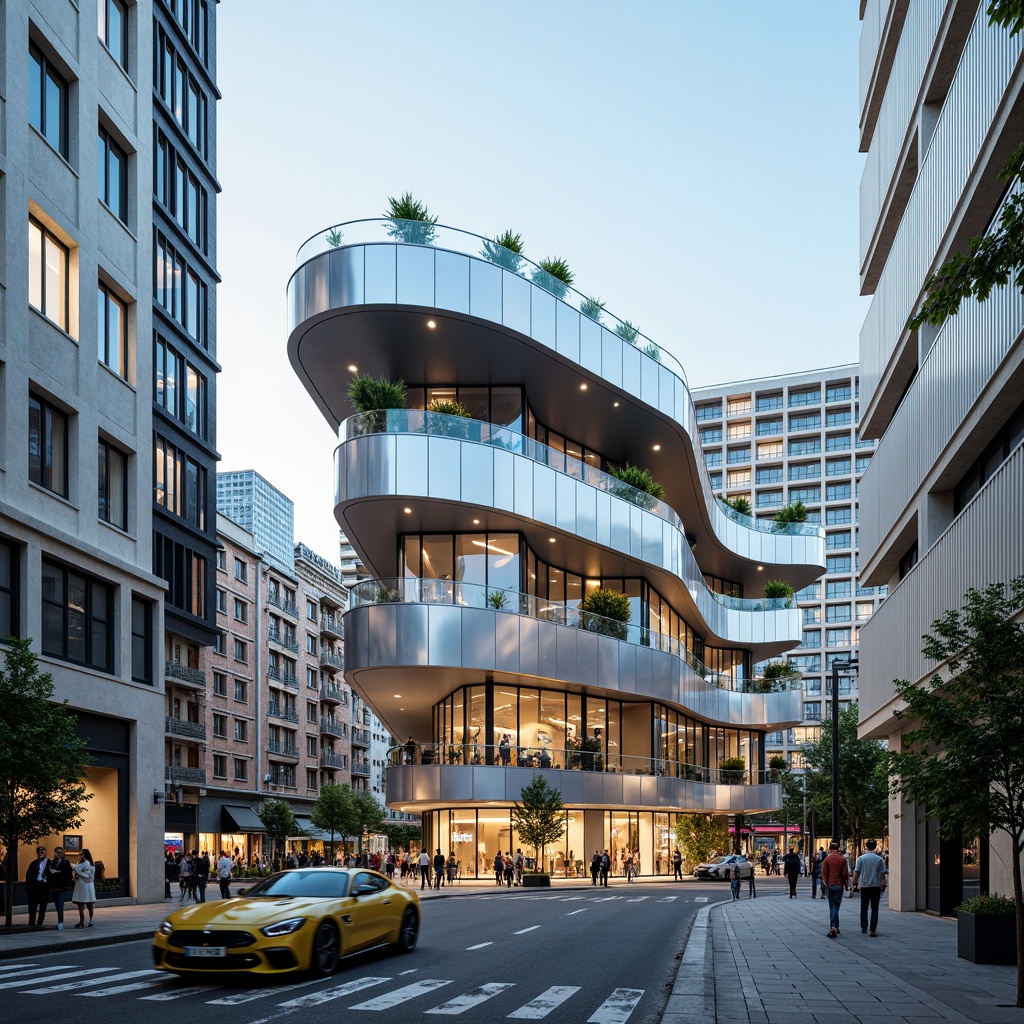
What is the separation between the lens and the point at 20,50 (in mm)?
27531

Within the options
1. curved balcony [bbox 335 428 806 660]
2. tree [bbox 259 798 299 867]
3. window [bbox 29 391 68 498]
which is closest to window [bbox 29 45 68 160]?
window [bbox 29 391 68 498]

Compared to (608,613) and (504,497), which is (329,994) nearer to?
(504,497)

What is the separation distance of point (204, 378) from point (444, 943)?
30.1m

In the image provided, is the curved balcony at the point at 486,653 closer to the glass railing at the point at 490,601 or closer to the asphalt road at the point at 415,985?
the glass railing at the point at 490,601

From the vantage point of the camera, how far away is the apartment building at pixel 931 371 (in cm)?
1739

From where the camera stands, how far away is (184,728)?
207 feet

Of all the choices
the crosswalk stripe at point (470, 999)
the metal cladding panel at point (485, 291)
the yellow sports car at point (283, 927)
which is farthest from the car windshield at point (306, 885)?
the metal cladding panel at point (485, 291)

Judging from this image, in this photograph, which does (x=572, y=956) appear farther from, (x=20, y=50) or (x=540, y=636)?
(x=540, y=636)

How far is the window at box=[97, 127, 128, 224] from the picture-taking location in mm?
32938

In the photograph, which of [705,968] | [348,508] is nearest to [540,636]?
[348,508]

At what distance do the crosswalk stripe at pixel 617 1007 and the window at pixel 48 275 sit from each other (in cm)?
2225

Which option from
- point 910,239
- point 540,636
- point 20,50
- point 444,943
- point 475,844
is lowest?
point 475,844

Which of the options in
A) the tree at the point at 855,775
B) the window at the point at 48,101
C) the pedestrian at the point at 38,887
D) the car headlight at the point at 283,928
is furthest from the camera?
the tree at the point at 855,775

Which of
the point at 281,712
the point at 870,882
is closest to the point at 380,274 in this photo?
the point at 870,882
